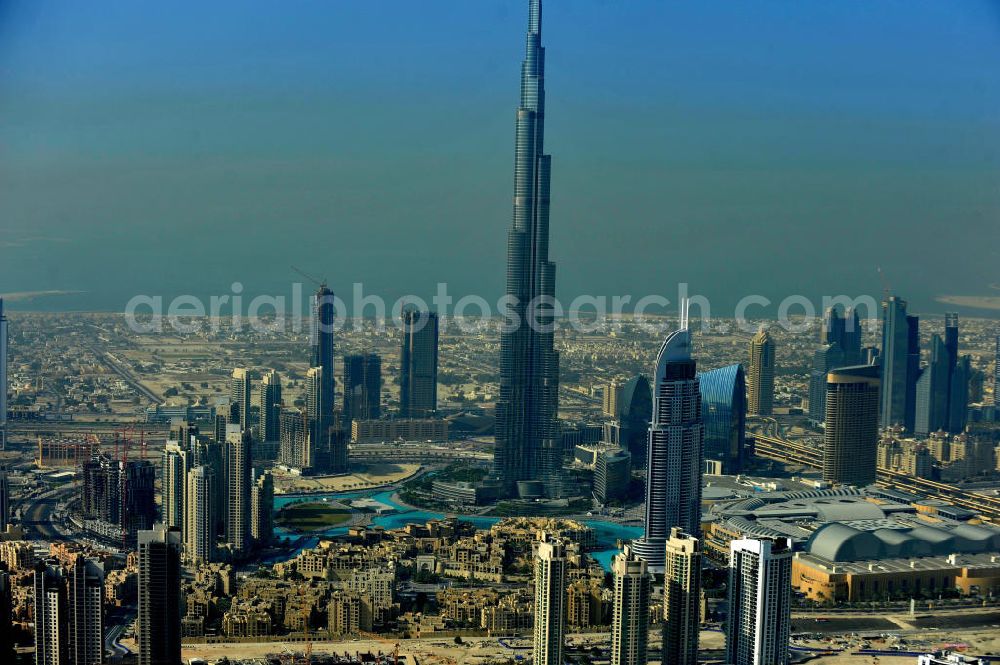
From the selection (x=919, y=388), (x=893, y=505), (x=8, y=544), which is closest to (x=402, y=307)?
(x=919, y=388)

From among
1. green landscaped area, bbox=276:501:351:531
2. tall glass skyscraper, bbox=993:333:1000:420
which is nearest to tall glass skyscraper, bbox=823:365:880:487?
tall glass skyscraper, bbox=993:333:1000:420

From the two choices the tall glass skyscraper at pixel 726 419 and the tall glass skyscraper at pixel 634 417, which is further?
the tall glass skyscraper at pixel 726 419

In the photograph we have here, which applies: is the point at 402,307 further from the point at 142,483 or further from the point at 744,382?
the point at 142,483

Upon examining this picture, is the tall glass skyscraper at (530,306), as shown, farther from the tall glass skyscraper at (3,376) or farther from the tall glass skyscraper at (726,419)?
the tall glass skyscraper at (3,376)

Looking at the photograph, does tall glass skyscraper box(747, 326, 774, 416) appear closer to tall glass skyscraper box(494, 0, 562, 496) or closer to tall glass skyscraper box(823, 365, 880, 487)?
tall glass skyscraper box(823, 365, 880, 487)

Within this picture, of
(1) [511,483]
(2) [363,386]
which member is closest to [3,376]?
(2) [363,386]

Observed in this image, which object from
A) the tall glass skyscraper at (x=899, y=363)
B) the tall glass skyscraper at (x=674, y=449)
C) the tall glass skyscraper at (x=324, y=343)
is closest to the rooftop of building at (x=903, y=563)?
the tall glass skyscraper at (x=674, y=449)

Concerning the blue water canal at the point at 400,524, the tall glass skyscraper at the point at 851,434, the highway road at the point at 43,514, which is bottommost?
the blue water canal at the point at 400,524

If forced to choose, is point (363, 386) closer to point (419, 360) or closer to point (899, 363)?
point (419, 360)
